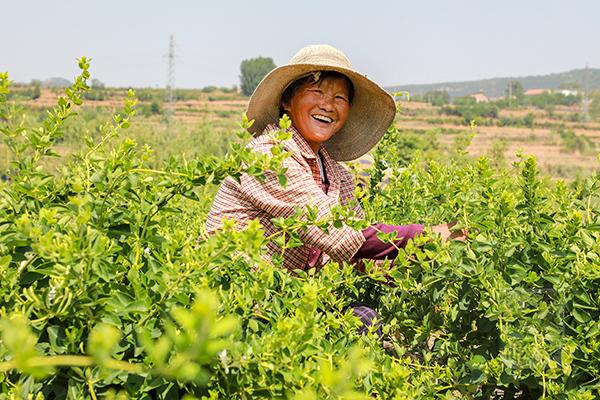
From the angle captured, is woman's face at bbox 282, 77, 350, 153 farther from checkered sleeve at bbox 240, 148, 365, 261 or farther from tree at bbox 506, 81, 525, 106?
tree at bbox 506, 81, 525, 106

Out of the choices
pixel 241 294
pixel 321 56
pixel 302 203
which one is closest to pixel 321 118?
pixel 321 56

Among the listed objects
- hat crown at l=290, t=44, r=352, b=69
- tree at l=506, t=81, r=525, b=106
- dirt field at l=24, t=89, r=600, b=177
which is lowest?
dirt field at l=24, t=89, r=600, b=177

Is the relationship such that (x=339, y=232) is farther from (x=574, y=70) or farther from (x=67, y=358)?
(x=574, y=70)

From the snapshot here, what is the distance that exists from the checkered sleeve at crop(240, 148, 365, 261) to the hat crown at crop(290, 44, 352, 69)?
49 cm

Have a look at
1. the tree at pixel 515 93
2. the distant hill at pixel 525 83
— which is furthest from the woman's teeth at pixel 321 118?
the distant hill at pixel 525 83

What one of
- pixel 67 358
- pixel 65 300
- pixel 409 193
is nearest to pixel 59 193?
pixel 65 300

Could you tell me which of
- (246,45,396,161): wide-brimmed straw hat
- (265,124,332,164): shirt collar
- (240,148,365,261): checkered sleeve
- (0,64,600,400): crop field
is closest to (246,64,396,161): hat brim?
(246,45,396,161): wide-brimmed straw hat

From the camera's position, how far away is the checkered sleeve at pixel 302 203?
7.58ft

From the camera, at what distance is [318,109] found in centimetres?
283

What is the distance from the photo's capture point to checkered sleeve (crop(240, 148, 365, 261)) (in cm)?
231

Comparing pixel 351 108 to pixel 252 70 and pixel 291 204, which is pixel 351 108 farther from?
pixel 252 70

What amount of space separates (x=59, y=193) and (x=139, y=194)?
0.90ft

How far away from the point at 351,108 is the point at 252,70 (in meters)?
102

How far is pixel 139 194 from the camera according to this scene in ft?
5.50
